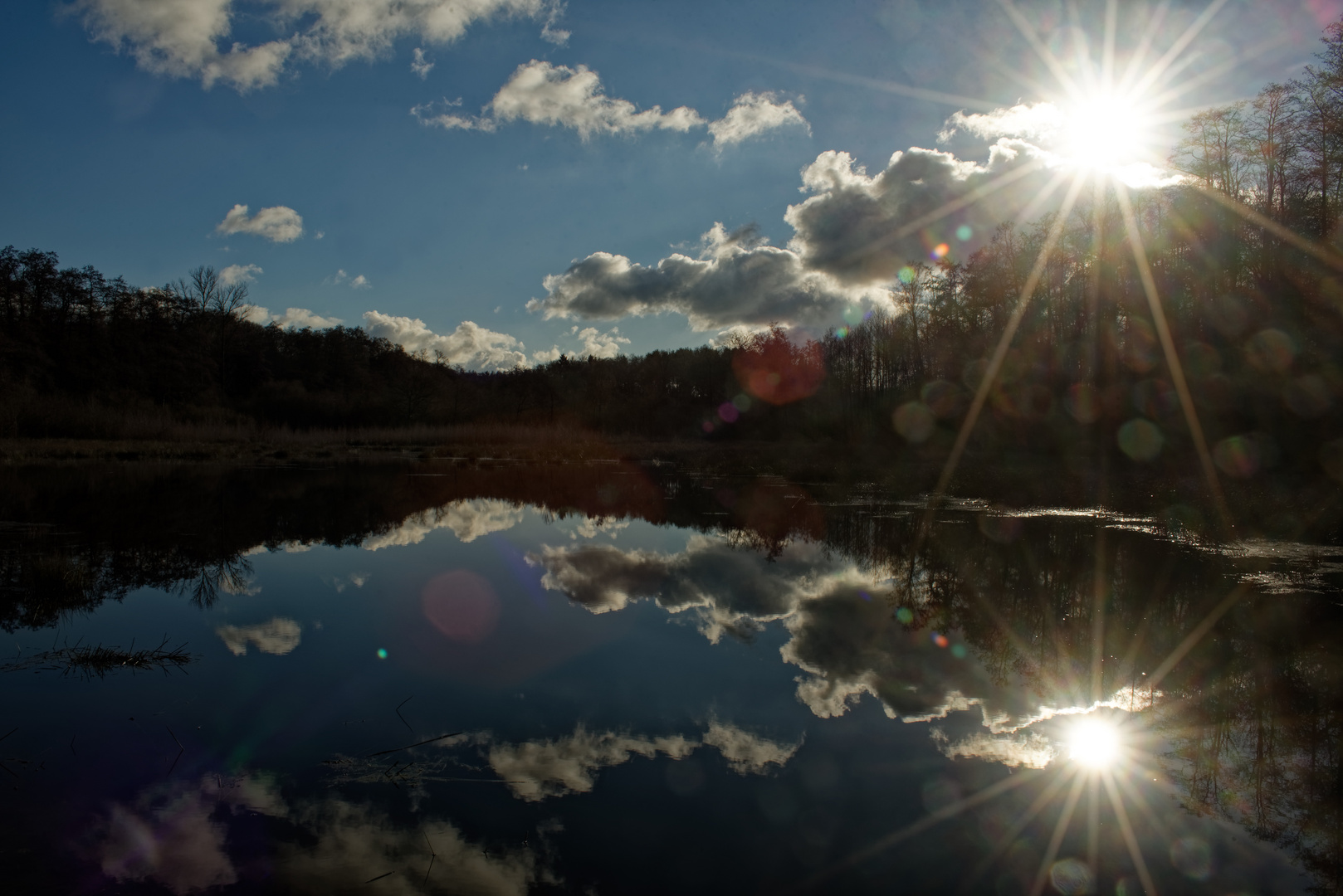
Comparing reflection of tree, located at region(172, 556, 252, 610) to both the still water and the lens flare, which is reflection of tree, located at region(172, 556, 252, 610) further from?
the lens flare

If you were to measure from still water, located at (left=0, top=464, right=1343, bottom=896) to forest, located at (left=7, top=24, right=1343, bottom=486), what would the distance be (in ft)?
42.4

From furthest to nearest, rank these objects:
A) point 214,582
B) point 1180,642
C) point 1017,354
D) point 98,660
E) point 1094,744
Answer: point 1017,354 < point 214,582 < point 1180,642 < point 98,660 < point 1094,744

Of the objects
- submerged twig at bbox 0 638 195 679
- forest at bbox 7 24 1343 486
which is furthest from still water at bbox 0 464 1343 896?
forest at bbox 7 24 1343 486

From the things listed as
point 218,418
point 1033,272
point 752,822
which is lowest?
point 752,822

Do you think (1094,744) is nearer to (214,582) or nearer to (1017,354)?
(214,582)

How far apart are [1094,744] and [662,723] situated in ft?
7.52

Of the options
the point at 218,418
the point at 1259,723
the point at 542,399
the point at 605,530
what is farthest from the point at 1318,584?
the point at 542,399

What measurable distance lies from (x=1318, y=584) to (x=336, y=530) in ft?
39.5

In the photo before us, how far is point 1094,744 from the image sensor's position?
3.82 m

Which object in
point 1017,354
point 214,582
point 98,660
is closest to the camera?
point 98,660

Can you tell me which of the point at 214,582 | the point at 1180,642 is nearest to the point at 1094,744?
the point at 1180,642

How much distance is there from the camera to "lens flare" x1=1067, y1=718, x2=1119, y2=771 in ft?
11.8

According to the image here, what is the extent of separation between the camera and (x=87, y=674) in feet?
14.3

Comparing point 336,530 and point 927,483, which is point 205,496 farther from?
point 927,483
